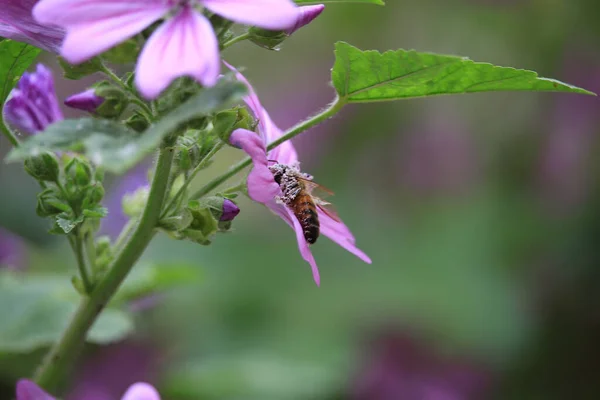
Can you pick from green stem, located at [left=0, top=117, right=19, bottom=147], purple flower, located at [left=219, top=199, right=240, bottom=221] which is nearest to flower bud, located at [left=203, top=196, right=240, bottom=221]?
purple flower, located at [left=219, top=199, right=240, bottom=221]

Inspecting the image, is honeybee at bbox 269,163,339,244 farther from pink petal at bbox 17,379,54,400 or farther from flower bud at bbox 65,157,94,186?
pink petal at bbox 17,379,54,400

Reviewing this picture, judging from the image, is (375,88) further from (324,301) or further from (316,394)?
(324,301)

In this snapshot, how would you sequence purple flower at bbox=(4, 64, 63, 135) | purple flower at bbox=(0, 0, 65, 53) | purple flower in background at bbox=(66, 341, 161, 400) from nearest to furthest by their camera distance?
purple flower at bbox=(0, 0, 65, 53) < purple flower at bbox=(4, 64, 63, 135) < purple flower in background at bbox=(66, 341, 161, 400)

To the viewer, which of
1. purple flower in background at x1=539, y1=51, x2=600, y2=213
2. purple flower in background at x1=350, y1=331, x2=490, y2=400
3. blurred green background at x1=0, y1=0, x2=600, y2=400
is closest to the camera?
blurred green background at x1=0, y1=0, x2=600, y2=400

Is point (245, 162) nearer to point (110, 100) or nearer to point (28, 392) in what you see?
point (110, 100)

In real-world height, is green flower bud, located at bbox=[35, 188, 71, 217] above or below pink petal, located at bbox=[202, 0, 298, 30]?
below

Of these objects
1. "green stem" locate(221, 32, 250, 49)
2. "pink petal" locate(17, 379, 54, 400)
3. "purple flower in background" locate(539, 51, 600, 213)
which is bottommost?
"purple flower in background" locate(539, 51, 600, 213)

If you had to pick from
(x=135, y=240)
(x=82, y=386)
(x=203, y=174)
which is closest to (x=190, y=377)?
(x=82, y=386)
